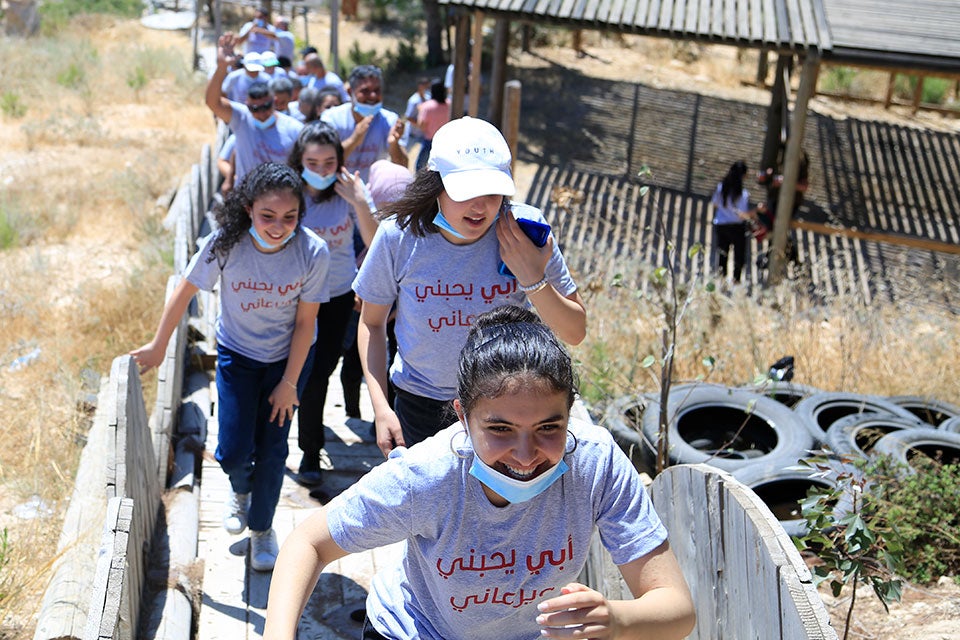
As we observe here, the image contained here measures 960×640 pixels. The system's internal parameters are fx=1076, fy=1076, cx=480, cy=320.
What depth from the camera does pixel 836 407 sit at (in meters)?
6.43

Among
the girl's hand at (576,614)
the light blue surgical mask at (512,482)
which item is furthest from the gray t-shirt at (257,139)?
the girl's hand at (576,614)

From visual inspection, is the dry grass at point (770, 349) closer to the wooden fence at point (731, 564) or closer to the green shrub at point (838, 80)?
the wooden fence at point (731, 564)

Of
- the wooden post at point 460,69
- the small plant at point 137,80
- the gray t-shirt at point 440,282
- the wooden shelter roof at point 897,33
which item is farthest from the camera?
the small plant at point 137,80

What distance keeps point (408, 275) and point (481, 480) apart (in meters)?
1.30

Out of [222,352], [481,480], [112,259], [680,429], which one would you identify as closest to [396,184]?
[222,352]

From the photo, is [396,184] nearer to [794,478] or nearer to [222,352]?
[222,352]

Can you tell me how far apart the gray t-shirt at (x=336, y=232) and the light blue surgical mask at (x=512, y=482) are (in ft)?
9.87

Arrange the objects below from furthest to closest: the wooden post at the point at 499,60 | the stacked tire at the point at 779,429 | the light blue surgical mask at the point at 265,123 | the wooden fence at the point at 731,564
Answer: the wooden post at the point at 499,60 < the light blue surgical mask at the point at 265,123 < the stacked tire at the point at 779,429 < the wooden fence at the point at 731,564

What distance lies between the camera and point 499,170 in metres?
3.24

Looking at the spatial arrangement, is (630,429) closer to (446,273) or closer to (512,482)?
A: (446,273)

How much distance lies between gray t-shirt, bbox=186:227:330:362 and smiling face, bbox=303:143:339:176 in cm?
84

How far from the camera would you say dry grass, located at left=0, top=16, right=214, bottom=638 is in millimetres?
5234

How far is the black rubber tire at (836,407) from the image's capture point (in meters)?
6.22

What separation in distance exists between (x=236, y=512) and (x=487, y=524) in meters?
2.47
